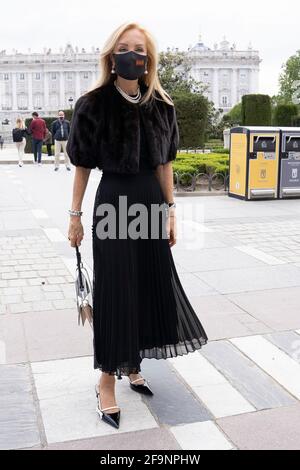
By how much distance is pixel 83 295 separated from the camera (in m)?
3.17


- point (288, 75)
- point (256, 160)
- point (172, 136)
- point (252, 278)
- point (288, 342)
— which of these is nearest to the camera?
point (172, 136)

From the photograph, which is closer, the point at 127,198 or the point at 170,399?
the point at 127,198

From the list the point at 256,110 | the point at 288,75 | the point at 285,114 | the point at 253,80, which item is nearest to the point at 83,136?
the point at 256,110

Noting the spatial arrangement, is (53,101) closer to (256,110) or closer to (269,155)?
(256,110)

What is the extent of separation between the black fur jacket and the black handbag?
0.51 metres

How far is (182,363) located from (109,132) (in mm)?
1546

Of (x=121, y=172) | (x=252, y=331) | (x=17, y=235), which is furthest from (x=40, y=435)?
(x=17, y=235)

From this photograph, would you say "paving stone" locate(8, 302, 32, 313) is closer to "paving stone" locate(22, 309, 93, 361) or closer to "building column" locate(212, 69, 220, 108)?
"paving stone" locate(22, 309, 93, 361)

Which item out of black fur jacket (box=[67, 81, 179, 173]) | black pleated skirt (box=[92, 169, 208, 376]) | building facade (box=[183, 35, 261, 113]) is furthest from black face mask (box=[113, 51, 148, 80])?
building facade (box=[183, 35, 261, 113])

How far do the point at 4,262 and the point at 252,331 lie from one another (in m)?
3.11

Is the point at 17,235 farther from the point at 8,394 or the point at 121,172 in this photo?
the point at 121,172

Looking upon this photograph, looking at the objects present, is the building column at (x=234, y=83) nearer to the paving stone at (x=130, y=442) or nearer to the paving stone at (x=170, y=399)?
the paving stone at (x=170, y=399)

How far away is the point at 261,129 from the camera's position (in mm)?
10820

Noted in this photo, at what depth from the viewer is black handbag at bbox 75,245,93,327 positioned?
3.14m
